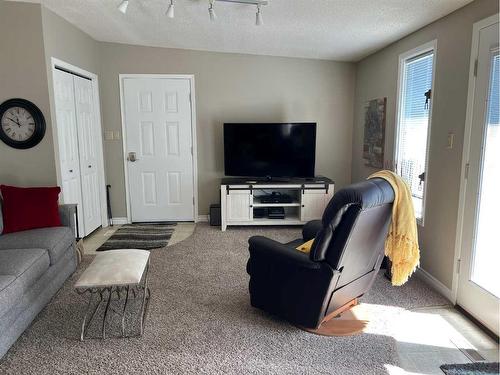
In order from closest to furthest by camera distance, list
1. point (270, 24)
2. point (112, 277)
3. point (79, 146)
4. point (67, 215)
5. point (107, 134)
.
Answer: point (112, 277) < point (67, 215) < point (270, 24) < point (79, 146) < point (107, 134)

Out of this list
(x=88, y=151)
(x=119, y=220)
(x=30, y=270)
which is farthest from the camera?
(x=119, y=220)

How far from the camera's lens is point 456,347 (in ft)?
7.36

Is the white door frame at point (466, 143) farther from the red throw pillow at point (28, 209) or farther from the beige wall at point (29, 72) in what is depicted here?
the beige wall at point (29, 72)

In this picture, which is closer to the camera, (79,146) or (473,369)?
(473,369)

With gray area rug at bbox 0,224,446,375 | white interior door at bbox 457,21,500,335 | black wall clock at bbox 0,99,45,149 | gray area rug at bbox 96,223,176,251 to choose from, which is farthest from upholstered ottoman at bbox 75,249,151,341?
white interior door at bbox 457,21,500,335

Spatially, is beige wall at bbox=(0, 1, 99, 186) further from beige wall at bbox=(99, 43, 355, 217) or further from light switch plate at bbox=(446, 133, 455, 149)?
light switch plate at bbox=(446, 133, 455, 149)

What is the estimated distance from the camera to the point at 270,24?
3564mm

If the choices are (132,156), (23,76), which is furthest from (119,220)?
(23,76)

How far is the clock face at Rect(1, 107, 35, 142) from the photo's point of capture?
3.33 metres

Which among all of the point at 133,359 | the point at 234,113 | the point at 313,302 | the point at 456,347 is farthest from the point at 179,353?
the point at 234,113

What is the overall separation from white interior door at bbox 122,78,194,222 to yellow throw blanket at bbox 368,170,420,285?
324 centimetres

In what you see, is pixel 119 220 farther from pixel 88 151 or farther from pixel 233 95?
pixel 233 95

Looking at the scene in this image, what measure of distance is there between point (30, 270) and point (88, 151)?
2.29 m

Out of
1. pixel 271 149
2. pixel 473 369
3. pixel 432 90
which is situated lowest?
pixel 473 369
